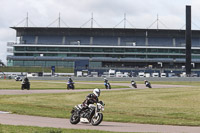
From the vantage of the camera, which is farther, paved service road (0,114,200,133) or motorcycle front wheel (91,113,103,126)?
motorcycle front wheel (91,113,103,126)

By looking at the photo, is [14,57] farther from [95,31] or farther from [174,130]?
[174,130]

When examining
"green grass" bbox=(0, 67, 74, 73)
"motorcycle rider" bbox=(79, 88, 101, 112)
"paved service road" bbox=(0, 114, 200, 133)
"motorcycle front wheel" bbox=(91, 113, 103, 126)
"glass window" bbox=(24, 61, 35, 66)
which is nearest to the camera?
"paved service road" bbox=(0, 114, 200, 133)

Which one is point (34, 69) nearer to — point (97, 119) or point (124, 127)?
point (97, 119)

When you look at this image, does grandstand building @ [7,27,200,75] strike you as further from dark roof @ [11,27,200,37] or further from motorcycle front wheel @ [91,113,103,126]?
motorcycle front wheel @ [91,113,103,126]

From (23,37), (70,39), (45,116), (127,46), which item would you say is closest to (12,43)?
(23,37)

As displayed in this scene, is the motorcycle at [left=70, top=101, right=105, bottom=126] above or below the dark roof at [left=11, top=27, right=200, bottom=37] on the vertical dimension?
below

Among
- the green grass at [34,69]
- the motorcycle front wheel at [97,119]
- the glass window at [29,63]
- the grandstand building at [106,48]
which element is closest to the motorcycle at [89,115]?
the motorcycle front wheel at [97,119]

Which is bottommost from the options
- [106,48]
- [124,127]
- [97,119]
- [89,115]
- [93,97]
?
[124,127]

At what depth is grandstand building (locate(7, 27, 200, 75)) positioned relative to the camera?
147 metres

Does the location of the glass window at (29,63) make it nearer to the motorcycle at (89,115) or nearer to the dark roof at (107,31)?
the dark roof at (107,31)

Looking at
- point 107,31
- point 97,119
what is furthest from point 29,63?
point 97,119

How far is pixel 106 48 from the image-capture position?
5876 inches

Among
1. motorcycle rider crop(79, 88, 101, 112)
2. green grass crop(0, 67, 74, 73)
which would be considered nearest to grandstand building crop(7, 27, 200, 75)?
green grass crop(0, 67, 74, 73)

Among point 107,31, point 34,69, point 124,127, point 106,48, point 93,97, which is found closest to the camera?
point 124,127
